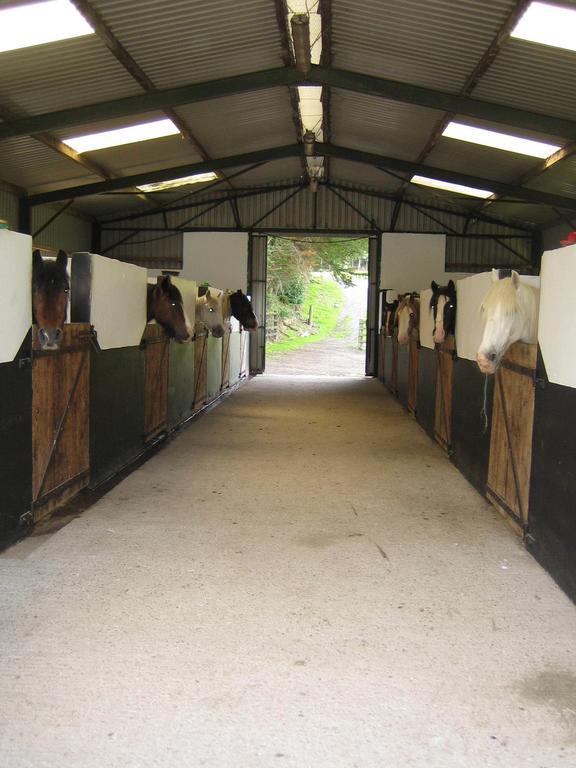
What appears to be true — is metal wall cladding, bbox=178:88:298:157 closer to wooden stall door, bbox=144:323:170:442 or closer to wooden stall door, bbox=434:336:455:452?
wooden stall door, bbox=144:323:170:442

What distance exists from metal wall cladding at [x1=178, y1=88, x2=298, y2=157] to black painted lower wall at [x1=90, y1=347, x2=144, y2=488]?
5.70 metres

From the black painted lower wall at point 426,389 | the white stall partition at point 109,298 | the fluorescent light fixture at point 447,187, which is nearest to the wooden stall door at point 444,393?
the black painted lower wall at point 426,389

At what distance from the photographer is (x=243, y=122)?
37.2 feet

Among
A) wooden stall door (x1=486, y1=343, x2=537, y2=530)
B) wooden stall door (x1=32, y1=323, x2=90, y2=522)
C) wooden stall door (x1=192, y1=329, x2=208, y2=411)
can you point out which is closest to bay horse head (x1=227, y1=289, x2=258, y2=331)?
wooden stall door (x1=192, y1=329, x2=208, y2=411)

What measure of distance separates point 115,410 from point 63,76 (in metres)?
4.58

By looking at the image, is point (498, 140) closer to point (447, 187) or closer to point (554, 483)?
point (447, 187)

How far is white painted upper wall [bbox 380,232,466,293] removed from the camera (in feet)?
53.9

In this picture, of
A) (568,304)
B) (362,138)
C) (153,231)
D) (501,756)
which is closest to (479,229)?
(362,138)

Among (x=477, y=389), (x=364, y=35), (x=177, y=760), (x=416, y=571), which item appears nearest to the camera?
(x=177, y=760)

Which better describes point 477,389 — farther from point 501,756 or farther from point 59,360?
point 501,756

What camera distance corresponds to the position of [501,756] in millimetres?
2029

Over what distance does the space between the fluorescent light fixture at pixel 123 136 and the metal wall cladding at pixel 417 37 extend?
10.8 feet

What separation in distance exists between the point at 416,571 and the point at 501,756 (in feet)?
5.14

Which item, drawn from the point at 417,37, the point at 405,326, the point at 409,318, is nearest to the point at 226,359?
the point at 405,326
